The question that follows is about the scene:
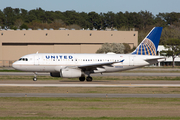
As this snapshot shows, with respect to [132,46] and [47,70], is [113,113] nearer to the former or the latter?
[47,70]

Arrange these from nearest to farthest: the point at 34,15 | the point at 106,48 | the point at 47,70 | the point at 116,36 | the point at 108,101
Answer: the point at 108,101
the point at 47,70
the point at 106,48
the point at 116,36
the point at 34,15

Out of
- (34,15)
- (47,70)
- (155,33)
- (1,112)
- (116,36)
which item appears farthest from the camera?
(34,15)

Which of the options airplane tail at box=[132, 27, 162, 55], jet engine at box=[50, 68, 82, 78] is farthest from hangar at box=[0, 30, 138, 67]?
jet engine at box=[50, 68, 82, 78]

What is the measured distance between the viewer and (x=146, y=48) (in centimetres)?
4509

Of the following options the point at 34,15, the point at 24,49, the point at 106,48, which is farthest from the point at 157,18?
the point at 24,49

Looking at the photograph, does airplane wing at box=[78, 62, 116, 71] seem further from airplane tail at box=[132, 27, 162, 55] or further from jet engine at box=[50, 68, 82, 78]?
airplane tail at box=[132, 27, 162, 55]

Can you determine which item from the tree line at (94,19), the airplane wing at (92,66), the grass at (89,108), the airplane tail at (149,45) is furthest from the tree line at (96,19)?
the grass at (89,108)

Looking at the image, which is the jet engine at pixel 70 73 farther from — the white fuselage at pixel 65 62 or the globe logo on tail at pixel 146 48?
the globe logo on tail at pixel 146 48

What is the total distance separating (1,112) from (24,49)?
8756cm

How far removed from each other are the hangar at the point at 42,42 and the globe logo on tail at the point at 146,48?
60.0 metres

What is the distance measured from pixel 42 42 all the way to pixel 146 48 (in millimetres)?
63214

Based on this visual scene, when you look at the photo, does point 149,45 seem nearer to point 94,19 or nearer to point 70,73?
point 70,73

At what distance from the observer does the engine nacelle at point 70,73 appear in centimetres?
3778

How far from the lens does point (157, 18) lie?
191875 mm
